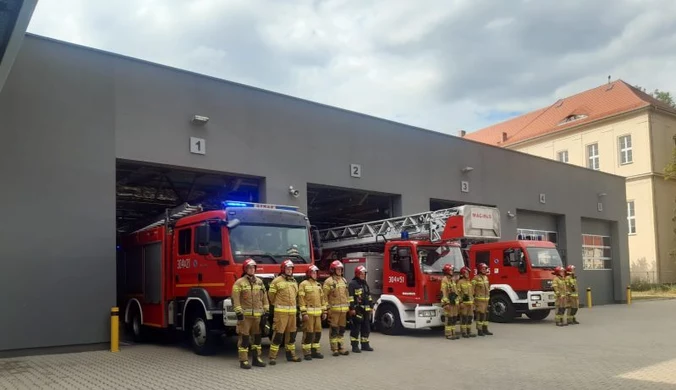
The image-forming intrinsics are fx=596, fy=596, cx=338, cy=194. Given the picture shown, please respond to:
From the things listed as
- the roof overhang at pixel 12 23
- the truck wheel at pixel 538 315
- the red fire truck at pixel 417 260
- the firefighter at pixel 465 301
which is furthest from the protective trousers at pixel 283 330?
the truck wheel at pixel 538 315

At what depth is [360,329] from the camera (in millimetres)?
10922

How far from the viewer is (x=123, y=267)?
13.9m

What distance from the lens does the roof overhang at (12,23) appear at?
656 centimetres

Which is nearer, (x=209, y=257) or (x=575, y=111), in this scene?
(x=209, y=257)

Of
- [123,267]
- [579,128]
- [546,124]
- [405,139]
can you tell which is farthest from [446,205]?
[546,124]

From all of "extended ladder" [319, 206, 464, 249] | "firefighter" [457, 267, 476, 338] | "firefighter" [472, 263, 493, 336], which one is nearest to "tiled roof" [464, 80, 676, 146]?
"extended ladder" [319, 206, 464, 249]

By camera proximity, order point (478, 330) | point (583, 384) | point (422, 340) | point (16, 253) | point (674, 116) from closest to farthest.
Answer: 1. point (583, 384)
2. point (16, 253)
3. point (422, 340)
4. point (478, 330)
5. point (674, 116)

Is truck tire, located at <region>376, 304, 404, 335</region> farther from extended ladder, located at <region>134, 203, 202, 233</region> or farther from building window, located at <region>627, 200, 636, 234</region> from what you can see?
building window, located at <region>627, 200, 636, 234</region>

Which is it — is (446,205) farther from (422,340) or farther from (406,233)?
(422,340)

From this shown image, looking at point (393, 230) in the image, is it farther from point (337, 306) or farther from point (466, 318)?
point (337, 306)

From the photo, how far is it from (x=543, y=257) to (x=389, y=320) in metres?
5.93

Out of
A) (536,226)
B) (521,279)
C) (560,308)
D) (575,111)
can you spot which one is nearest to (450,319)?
(560,308)

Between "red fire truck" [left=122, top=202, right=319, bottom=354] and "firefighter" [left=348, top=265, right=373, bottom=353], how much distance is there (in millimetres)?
993

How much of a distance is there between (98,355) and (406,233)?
6.89 meters
